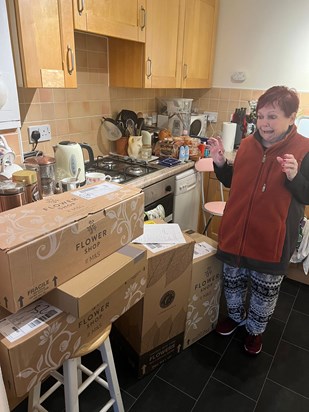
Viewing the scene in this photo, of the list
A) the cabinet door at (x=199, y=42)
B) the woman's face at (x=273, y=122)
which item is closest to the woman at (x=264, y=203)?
the woman's face at (x=273, y=122)

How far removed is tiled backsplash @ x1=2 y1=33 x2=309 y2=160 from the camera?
1.78 meters

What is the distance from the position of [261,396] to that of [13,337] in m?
1.27

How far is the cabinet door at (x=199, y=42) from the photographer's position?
2.32 metres

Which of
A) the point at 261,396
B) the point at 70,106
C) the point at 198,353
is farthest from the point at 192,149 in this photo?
the point at 261,396

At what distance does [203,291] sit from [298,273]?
1.09m

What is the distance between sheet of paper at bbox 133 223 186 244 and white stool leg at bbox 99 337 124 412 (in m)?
0.44

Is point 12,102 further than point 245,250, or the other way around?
point 245,250

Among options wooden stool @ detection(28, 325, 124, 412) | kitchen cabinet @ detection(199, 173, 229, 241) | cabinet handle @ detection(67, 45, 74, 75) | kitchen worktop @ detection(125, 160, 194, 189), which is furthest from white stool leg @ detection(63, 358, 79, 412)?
kitchen cabinet @ detection(199, 173, 229, 241)

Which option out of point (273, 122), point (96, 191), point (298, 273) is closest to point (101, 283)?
point (96, 191)

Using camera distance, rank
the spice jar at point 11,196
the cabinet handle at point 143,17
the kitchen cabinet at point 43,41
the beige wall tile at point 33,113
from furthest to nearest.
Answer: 1. the cabinet handle at point 143,17
2. the beige wall tile at point 33,113
3. the kitchen cabinet at point 43,41
4. the spice jar at point 11,196

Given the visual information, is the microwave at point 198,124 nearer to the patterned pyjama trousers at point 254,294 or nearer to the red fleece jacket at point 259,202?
the red fleece jacket at point 259,202

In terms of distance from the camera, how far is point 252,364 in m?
1.65

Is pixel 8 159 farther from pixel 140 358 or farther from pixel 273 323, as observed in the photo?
pixel 273 323

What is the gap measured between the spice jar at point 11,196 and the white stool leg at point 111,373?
562 millimetres
